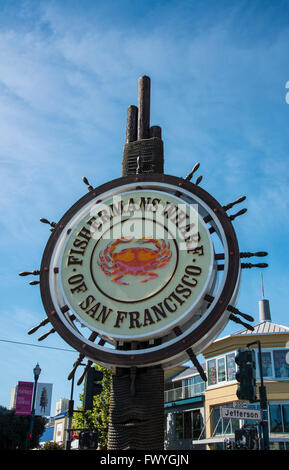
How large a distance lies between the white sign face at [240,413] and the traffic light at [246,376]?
1356mm

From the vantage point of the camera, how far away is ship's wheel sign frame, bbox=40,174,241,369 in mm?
Answer: 12984

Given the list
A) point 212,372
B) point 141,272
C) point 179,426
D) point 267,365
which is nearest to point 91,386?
point 141,272

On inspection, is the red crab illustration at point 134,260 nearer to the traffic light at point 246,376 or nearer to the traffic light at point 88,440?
the traffic light at point 246,376

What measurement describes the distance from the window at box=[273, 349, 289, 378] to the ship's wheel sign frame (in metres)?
19.0

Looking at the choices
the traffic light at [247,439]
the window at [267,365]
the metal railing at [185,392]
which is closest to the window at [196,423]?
the metal railing at [185,392]

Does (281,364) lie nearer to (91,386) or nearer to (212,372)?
(212,372)

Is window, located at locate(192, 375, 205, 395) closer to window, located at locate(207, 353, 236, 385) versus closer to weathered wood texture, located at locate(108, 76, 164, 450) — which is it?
window, located at locate(207, 353, 236, 385)

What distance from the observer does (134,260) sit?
14406mm

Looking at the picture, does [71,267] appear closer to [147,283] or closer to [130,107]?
[147,283]

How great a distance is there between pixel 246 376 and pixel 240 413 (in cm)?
204

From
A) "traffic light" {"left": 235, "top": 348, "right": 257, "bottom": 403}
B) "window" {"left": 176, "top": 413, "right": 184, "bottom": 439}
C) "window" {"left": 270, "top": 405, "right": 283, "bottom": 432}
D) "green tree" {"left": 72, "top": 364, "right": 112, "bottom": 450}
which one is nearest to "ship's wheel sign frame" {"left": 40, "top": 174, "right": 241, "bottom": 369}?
"traffic light" {"left": 235, "top": 348, "right": 257, "bottom": 403}

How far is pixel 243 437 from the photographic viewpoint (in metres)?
11.6

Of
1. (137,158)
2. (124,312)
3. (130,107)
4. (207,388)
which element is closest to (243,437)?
(124,312)
